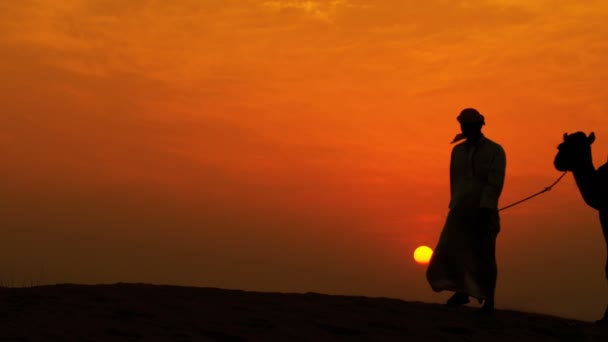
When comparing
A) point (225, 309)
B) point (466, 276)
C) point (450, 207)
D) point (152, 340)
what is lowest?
point (152, 340)

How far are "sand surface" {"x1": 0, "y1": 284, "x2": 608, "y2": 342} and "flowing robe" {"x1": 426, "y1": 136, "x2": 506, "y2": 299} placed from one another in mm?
423

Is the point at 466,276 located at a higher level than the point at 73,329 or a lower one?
higher

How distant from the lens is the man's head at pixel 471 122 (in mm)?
13781

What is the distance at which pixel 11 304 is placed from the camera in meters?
11.9

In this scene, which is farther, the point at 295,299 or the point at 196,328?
the point at 295,299

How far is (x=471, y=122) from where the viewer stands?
13.8m

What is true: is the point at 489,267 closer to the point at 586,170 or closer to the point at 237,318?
the point at 586,170

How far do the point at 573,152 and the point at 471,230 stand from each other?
196cm

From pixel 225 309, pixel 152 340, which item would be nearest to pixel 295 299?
pixel 225 309

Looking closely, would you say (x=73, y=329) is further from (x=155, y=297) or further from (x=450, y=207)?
(x=450, y=207)

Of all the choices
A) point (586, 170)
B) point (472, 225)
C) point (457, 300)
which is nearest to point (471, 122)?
point (472, 225)

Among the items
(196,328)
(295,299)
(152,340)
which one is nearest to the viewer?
(152,340)

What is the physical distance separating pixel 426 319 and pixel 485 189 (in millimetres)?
1862

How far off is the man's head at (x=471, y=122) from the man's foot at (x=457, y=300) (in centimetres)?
202
